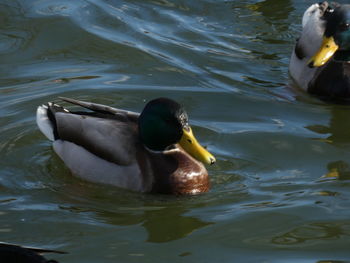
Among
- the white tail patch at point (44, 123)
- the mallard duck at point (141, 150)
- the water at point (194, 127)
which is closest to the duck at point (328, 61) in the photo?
the water at point (194, 127)

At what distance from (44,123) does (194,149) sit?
154cm

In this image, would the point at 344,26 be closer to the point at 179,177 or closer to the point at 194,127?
the point at 194,127

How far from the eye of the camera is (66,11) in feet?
39.9

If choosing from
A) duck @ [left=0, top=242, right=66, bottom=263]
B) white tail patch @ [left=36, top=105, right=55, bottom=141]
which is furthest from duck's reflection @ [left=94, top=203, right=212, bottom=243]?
duck @ [left=0, top=242, right=66, bottom=263]

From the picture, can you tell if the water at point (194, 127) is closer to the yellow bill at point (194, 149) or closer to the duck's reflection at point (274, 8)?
the duck's reflection at point (274, 8)

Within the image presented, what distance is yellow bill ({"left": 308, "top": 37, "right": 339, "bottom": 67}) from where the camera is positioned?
9.80m

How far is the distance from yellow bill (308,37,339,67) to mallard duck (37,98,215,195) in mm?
2867

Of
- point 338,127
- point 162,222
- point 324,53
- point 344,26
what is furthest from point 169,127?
point 344,26

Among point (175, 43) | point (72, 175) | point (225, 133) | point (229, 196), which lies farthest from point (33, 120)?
point (175, 43)

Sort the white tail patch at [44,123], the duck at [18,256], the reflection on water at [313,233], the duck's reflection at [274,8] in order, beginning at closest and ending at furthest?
1. the duck at [18,256]
2. the reflection on water at [313,233]
3. the white tail patch at [44,123]
4. the duck's reflection at [274,8]

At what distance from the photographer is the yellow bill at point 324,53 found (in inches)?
386

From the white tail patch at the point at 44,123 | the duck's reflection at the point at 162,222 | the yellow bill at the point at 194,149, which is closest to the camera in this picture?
the duck's reflection at the point at 162,222

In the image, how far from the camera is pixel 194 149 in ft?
23.3

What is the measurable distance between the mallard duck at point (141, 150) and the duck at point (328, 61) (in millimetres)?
2877
